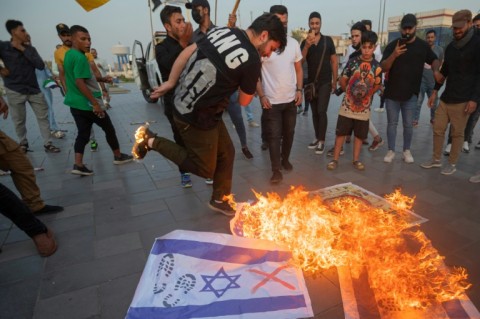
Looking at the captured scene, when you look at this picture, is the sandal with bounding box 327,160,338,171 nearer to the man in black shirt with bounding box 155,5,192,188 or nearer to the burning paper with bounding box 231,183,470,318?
the burning paper with bounding box 231,183,470,318

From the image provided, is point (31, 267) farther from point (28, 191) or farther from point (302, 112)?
point (302, 112)

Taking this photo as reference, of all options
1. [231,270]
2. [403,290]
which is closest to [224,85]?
[231,270]

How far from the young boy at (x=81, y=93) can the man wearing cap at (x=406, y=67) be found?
448 centimetres

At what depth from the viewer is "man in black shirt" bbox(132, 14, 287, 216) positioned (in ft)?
7.73

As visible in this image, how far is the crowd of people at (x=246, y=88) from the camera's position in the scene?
2512mm

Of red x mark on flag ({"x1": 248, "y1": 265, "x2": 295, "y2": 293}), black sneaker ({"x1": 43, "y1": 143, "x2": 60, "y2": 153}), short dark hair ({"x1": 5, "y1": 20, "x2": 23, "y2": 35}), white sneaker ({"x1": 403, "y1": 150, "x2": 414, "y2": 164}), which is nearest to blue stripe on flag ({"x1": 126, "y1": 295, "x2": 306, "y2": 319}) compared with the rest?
red x mark on flag ({"x1": 248, "y1": 265, "x2": 295, "y2": 293})

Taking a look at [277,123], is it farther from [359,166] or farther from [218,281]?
[218,281]

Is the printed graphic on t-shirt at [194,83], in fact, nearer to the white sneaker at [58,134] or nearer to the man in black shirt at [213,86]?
the man in black shirt at [213,86]

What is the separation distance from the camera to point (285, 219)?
2633 mm

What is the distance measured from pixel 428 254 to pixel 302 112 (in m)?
7.52

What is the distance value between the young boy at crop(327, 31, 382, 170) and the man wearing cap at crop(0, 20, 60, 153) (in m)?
5.52

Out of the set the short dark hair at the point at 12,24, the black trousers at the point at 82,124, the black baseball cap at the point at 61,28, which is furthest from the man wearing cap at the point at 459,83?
the short dark hair at the point at 12,24

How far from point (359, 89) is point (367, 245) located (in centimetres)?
271

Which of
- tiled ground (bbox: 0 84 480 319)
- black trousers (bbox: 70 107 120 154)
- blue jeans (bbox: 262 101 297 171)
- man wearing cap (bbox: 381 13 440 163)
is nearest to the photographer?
tiled ground (bbox: 0 84 480 319)
